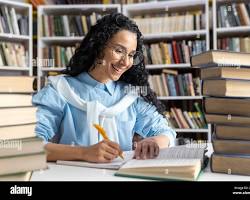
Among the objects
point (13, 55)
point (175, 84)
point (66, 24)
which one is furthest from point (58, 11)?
point (175, 84)

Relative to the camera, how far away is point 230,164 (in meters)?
0.81

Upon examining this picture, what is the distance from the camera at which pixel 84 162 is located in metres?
0.95

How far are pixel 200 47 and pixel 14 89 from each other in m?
2.83

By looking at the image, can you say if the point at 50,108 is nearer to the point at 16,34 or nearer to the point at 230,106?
the point at 230,106

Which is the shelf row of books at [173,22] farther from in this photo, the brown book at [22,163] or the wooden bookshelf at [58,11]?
the brown book at [22,163]

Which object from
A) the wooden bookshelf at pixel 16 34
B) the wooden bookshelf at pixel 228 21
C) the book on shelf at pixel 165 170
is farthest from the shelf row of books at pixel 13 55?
the book on shelf at pixel 165 170

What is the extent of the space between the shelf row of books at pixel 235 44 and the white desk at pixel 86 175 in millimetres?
2515

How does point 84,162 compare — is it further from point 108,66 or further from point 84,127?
point 108,66

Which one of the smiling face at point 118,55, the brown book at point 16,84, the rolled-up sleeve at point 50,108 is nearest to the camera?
the brown book at point 16,84

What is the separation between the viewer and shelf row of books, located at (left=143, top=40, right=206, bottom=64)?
328 cm

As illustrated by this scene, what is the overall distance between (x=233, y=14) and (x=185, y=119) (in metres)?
1.07

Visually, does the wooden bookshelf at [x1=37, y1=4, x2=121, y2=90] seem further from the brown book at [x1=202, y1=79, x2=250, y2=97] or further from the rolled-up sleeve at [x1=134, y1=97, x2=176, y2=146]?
the brown book at [x1=202, y1=79, x2=250, y2=97]

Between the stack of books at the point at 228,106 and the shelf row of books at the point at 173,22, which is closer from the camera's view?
the stack of books at the point at 228,106

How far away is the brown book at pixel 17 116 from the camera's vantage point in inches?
24.6
